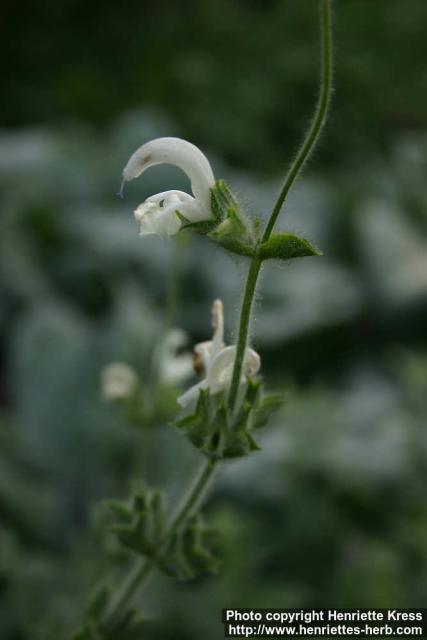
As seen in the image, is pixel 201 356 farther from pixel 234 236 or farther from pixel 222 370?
pixel 234 236

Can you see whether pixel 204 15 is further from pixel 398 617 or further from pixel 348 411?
pixel 398 617

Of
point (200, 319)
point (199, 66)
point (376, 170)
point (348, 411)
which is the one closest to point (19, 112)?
point (199, 66)

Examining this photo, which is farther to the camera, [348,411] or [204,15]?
[204,15]

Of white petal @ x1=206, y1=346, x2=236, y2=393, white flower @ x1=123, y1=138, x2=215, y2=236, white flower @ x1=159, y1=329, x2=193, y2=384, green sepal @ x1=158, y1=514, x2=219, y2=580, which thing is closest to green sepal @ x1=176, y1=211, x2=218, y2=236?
white flower @ x1=123, y1=138, x2=215, y2=236

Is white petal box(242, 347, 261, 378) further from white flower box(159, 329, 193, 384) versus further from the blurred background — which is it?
white flower box(159, 329, 193, 384)

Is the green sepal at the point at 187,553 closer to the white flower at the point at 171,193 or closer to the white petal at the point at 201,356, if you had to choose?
the white petal at the point at 201,356

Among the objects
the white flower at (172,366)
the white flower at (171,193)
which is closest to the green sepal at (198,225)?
the white flower at (171,193)
